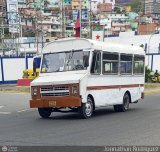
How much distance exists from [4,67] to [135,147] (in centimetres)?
3003

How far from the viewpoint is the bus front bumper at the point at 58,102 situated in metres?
14.2

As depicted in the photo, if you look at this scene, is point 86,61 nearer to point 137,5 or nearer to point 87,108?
point 87,108

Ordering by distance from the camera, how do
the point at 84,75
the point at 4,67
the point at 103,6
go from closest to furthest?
the point at 84,75 < the point at 4,67 < the point at 103,6

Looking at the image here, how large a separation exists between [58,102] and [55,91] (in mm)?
404

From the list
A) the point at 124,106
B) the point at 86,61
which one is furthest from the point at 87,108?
the point at 124,106

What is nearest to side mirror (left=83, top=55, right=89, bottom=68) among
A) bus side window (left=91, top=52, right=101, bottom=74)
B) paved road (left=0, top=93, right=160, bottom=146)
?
bus side window (left=91, top=52, right=101, bottom=74)

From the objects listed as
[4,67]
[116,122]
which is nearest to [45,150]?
[116,122]

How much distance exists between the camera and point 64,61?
15.5 m

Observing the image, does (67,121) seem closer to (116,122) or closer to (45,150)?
(116,122)

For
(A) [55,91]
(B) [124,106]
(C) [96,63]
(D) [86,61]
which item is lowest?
(B) [124,106]

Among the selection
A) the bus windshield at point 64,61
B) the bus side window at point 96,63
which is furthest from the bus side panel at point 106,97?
the bus windshield at point 64,61

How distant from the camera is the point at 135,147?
917 centimetres

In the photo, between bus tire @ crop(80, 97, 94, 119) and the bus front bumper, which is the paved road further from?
the bus front bumper

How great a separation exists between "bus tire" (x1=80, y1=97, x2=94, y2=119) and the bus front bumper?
39cm
